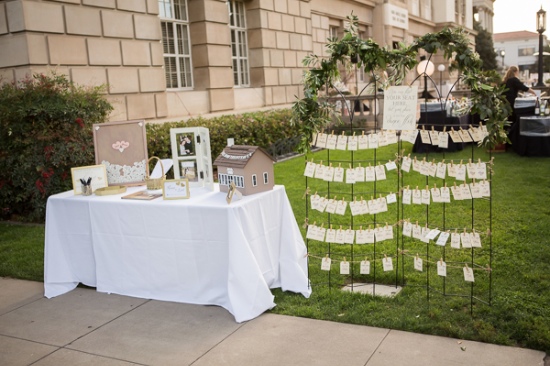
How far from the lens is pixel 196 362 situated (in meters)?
4.18

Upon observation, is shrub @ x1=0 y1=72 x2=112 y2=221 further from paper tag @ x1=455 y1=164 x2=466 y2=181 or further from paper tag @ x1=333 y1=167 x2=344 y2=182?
paper tag @ x1=455 y1=164 x2=466 y2=181

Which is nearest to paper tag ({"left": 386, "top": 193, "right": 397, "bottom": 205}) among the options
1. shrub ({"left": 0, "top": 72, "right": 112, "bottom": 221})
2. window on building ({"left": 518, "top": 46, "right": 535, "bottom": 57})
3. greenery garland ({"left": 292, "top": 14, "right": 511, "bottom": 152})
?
greenery garland ({"left": 292, "top": 14, "right": 511, "bottom": 152})

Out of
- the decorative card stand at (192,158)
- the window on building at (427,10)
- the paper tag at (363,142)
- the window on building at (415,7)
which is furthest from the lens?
the window on building at (427,10)

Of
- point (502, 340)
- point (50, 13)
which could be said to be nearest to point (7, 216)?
point (50, 13)

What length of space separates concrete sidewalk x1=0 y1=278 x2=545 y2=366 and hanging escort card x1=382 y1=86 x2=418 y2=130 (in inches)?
68.6

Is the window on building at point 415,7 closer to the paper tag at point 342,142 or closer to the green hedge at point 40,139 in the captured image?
the green hedge at point 40,139

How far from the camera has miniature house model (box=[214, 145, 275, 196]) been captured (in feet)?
16.8

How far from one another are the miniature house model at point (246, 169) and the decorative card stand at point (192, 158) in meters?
0.36

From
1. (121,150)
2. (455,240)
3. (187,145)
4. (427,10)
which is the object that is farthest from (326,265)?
(427,10)

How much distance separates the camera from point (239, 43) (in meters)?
16.9

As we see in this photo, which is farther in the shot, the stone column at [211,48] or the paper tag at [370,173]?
the stone column at [211,48]

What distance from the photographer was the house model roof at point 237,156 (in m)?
5.12

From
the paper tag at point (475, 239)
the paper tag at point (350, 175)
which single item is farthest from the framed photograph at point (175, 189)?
the paper tag at point (475, 239)

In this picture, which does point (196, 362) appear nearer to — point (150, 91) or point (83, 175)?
point (83, 175)
